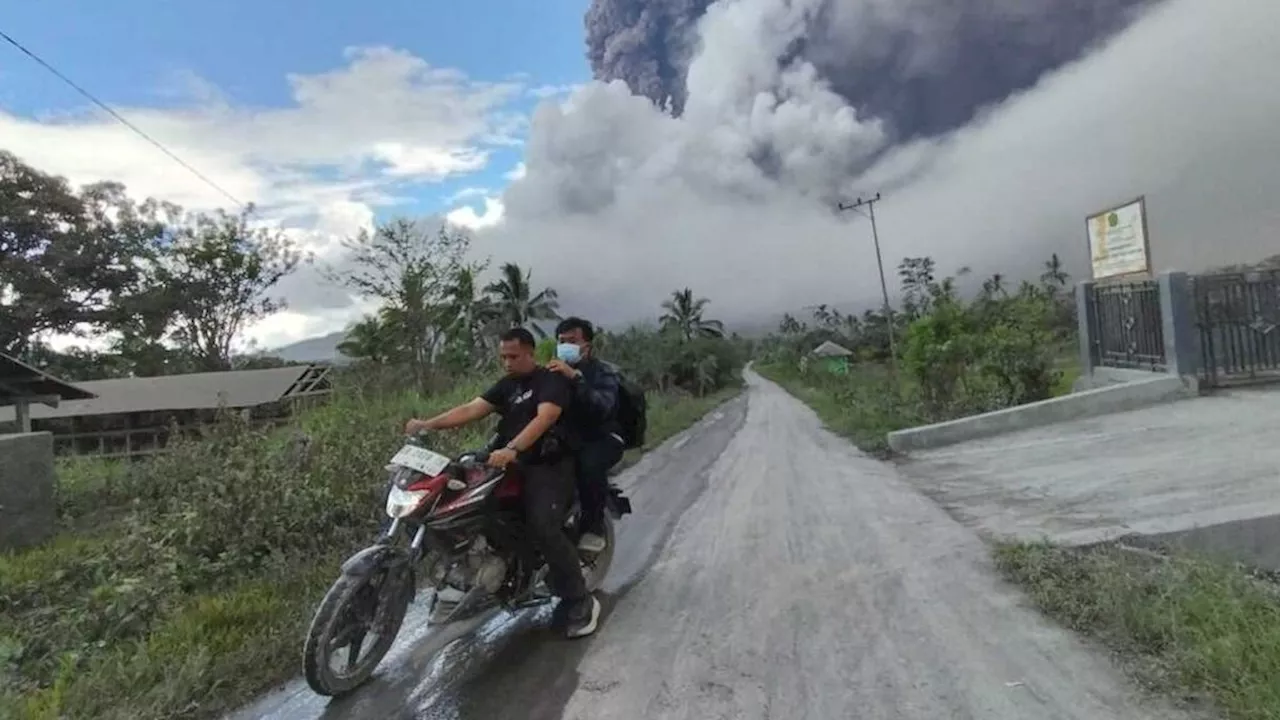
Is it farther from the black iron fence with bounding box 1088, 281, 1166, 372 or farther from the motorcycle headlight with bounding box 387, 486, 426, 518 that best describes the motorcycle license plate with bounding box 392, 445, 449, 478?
the black iron fence with bounding box 1088, 281, 1166, 372

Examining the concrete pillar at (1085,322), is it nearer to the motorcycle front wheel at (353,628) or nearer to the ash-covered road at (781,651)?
the ash-covered road at (781,651)

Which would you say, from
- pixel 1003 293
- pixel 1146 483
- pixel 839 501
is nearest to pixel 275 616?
pixel 839 501

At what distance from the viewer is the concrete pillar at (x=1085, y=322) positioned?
1370 centimetres

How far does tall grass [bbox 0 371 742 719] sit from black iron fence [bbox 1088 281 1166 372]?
10804 millimetres

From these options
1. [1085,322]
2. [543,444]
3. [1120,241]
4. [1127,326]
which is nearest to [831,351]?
[1085,322]

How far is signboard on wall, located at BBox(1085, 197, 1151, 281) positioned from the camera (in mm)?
12461

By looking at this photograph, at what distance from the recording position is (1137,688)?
3076 mm

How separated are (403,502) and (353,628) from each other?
61cm

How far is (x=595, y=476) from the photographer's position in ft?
14.8

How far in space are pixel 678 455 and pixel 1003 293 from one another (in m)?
7.09

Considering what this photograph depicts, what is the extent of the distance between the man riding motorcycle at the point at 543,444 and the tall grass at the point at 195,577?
1.36 metres

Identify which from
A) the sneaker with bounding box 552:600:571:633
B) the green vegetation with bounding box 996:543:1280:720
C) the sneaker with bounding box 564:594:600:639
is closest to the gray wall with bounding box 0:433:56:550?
the sneaker with bounding box 552:600:571:633

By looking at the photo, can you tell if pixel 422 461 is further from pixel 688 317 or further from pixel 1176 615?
pixel 688 317

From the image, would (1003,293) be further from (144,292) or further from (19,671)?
(144,292)
